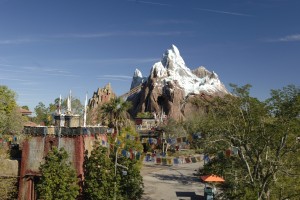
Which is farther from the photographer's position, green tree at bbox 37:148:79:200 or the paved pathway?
the paved pathway

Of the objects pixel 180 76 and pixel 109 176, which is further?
pixel 180 76

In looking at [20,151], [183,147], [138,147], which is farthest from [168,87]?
[20,151]

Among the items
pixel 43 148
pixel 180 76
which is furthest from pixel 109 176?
pixel 180 76

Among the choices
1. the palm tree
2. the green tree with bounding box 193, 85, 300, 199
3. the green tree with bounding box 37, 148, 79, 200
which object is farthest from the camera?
the palm tree

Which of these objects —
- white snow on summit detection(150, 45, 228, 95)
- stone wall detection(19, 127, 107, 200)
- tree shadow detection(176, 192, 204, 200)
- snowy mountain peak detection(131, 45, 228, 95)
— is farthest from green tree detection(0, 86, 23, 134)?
white snow on summit detection(150, 45, 228, 95)

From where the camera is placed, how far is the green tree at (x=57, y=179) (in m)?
26.9

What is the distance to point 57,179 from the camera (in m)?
27.1

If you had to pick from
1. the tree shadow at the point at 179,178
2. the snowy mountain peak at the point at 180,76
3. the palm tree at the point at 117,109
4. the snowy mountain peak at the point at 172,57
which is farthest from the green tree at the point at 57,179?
the snowy mountain peak at the point at 172,57

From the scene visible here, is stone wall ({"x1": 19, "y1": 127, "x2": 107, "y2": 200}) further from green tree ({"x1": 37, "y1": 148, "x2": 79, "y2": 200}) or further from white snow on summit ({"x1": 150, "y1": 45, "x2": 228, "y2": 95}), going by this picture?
white snow on summit ({"x1": 150, "y1": 45, "x2": 228, "y2": 95})

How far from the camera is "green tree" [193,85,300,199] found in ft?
64.4

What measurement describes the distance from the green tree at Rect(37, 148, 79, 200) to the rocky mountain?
76.2 meters

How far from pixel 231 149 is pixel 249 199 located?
433 centimetres

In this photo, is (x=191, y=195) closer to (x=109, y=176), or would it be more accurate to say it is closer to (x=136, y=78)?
(x=109, y=176)

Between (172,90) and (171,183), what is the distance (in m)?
71.9
